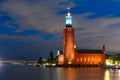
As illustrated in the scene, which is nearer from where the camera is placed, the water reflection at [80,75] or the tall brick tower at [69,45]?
the water reflection at [80,75]

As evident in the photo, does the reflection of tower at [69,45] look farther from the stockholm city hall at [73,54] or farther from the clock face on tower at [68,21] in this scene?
the clock face on tower at [68,21]

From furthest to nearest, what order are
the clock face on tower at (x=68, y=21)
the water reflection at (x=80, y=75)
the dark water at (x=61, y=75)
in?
the clock face on tower at (x=68, y=21) < the water reflection at (x=80, y=75) < the dark water at (x=61, y=75)

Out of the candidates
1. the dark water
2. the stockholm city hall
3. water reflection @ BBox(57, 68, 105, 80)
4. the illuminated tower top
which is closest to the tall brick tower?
the stockholm city hall

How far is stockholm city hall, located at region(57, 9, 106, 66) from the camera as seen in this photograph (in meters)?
165

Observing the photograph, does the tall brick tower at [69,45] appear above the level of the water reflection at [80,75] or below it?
above

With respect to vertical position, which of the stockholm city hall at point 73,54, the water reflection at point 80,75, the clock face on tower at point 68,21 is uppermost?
the clock face on tower at point 68,21

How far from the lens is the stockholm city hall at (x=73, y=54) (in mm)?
165125

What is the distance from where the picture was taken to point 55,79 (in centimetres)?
6612

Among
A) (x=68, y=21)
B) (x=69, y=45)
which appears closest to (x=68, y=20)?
(x=68, y=21)

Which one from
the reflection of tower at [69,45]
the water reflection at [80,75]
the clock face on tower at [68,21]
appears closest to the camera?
the water reflection at [80,75]

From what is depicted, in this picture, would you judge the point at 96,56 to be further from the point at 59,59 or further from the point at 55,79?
the point at 55,79

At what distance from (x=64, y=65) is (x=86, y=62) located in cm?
1372


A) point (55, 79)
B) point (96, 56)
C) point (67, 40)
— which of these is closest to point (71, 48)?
point (67, 40)

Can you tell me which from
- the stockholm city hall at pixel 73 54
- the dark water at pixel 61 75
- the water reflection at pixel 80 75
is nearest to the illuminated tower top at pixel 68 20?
the stockholm city hall at pixel 73 54
